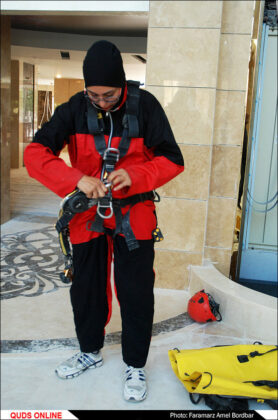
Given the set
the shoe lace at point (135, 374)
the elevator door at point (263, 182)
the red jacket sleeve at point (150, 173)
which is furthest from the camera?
the elevator door at point (263, 182)

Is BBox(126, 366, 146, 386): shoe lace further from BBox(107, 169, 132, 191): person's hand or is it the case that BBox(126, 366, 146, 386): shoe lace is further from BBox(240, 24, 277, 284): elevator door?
BBox(240, 24, 277, 284): elevator door

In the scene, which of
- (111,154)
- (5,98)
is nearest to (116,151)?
(111,154)

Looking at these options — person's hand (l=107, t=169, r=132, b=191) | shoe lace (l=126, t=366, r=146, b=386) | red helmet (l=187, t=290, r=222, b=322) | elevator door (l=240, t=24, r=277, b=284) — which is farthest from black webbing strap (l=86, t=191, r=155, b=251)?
elevator door (l=240, t=24, r=277, b=284)

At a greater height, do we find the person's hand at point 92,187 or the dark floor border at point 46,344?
the person's hand at point 92,187

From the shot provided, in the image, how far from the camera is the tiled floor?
162 cm

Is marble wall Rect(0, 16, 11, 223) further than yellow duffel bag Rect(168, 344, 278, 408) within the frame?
Yes

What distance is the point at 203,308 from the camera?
2.30m

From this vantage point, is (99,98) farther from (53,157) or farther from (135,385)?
(135,385)

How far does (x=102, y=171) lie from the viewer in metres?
1.50

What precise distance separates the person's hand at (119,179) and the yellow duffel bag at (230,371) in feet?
2.41

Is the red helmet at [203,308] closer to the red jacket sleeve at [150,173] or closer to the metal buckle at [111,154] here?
the red jacket sleeve at [150,173]

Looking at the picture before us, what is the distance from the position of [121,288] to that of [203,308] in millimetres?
789

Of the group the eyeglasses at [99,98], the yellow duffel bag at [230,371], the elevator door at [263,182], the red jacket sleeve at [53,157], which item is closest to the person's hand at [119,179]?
the red jacket sleeve at [53,157]

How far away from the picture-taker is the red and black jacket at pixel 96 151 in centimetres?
146
